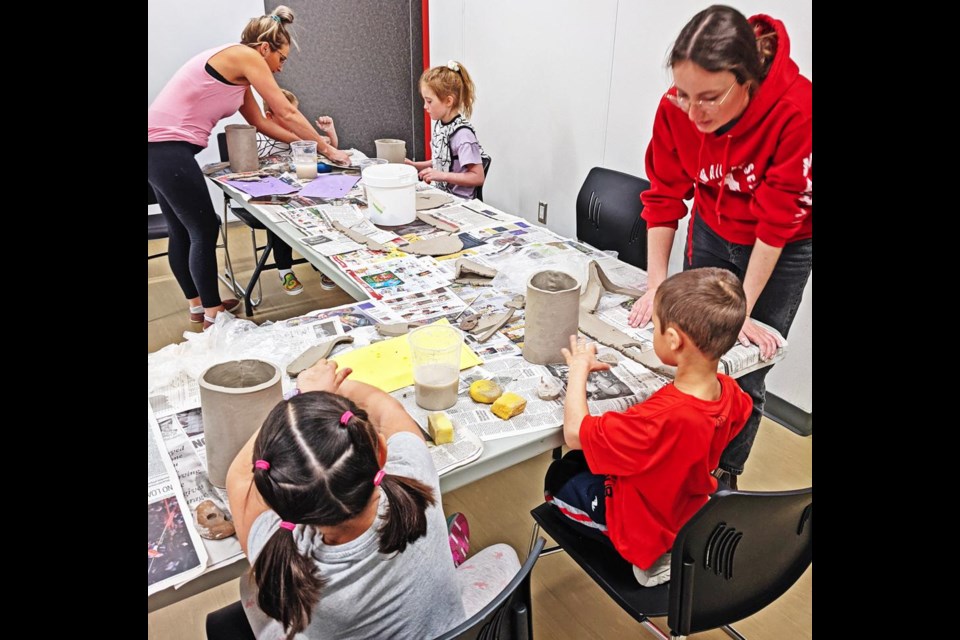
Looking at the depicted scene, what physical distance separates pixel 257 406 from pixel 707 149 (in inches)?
47.8

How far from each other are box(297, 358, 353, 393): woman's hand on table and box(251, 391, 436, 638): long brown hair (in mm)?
289

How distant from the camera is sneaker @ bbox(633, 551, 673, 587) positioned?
125cm

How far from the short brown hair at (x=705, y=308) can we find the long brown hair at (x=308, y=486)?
609 mm

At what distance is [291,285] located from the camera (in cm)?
356

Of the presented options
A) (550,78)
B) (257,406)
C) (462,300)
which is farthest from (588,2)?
(257,406)

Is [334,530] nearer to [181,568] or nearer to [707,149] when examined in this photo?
[181,568]

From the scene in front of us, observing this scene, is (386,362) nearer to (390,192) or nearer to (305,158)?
(390,192)

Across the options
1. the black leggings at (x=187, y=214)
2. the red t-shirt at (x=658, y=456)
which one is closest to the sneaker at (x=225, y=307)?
the black leggings at (x=187, y=214)

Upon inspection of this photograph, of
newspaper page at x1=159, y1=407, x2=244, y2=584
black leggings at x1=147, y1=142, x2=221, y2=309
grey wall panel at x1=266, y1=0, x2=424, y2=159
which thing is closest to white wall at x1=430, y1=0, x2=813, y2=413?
grey wall panel at x1=266, y1=0, x2=424, y2=159

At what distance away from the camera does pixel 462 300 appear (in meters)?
1.81

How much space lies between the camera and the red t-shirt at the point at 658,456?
3.73ft

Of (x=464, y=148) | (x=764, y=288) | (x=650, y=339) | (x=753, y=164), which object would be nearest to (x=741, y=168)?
(x=753, y=164)

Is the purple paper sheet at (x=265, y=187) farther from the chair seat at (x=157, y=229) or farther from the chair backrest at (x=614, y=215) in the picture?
the chair backrest at (x=614, y=215)

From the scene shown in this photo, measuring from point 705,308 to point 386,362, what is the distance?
674 millimetres
